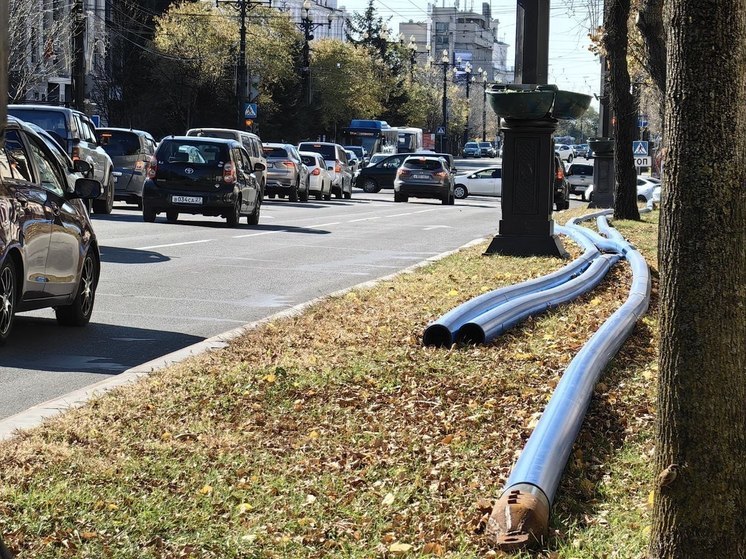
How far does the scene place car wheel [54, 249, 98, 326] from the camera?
36.7 feet

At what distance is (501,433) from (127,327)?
17.6 feet

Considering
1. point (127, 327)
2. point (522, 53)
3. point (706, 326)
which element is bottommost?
point (127, 327)

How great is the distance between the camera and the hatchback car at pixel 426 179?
46125 mm

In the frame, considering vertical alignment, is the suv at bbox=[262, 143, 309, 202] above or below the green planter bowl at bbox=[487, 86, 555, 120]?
below

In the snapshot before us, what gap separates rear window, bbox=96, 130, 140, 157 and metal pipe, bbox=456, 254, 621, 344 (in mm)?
20826

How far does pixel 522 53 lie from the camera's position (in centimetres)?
1638

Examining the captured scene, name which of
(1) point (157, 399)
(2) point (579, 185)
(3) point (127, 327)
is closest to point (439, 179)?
(2) point (579, 185)

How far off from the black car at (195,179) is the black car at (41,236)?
1411cm

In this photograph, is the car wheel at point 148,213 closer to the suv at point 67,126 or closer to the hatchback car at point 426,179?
the suv at point 67,126

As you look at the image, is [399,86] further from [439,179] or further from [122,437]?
[122,437]

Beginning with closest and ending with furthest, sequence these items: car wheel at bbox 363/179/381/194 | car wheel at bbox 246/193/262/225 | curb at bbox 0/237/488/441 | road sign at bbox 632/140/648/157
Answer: curb at bbox 0/237/488/441
car wheel at bbox 246/193/262/225
road sign at bbox 632/140/648/157
car wheel at bbox 363/179/381/194

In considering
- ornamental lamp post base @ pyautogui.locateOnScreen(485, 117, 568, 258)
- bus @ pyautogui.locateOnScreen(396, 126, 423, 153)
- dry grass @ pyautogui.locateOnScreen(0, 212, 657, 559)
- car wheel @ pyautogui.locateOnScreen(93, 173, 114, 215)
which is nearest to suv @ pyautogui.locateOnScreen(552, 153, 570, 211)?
car wheel @ pyautogui.locateOnScreen(93, 173, 114, 215)

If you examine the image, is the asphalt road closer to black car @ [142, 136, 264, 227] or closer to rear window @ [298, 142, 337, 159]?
black car @ [142, 136, 264, 227]

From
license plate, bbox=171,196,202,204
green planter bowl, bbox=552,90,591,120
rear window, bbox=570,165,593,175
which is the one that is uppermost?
green planter bowl, bbox=552,90,591,120
